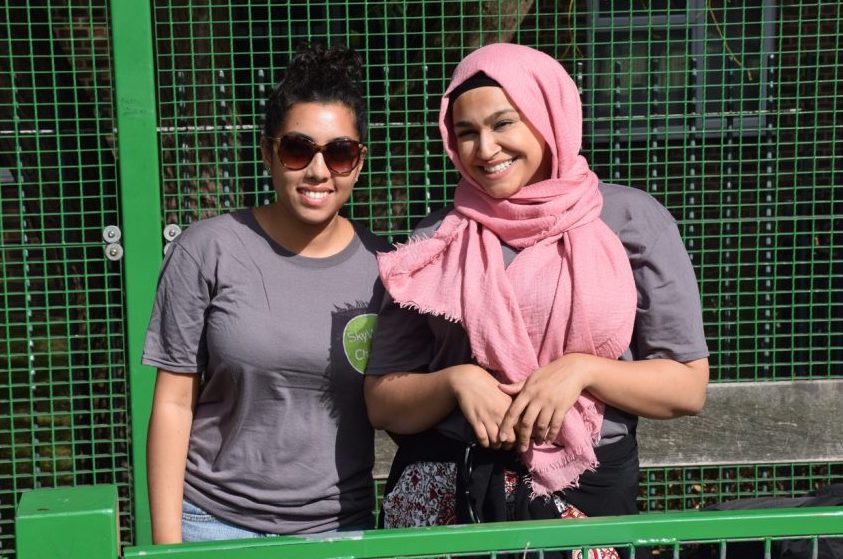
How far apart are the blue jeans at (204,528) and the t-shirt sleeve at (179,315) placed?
1.14 feet

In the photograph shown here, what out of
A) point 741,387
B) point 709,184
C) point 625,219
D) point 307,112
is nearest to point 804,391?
point 741,387

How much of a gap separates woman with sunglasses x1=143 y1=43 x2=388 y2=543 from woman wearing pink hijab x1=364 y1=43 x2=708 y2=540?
15 cm

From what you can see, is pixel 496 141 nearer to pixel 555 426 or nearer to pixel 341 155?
pixel 341 155

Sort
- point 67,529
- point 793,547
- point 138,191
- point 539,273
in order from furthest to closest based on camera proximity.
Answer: point 138,191 → point 793,547 → point 539,273 → point 67,529

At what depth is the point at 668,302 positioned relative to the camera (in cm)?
241

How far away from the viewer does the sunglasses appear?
2.59 m

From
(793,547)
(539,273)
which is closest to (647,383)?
(539,273)

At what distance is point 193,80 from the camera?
14.8ft

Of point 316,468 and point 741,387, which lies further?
point 741,387

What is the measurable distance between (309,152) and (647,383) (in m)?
0.93

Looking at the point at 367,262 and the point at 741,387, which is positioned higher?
the point at 367,262

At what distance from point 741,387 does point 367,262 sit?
255 centimetres

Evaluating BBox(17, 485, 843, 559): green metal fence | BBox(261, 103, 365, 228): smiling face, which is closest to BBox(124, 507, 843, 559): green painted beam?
BBox(17, 485, 843, 559): green metal fence

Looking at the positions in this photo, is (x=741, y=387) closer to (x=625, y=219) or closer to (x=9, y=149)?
(x=625, y=219)
